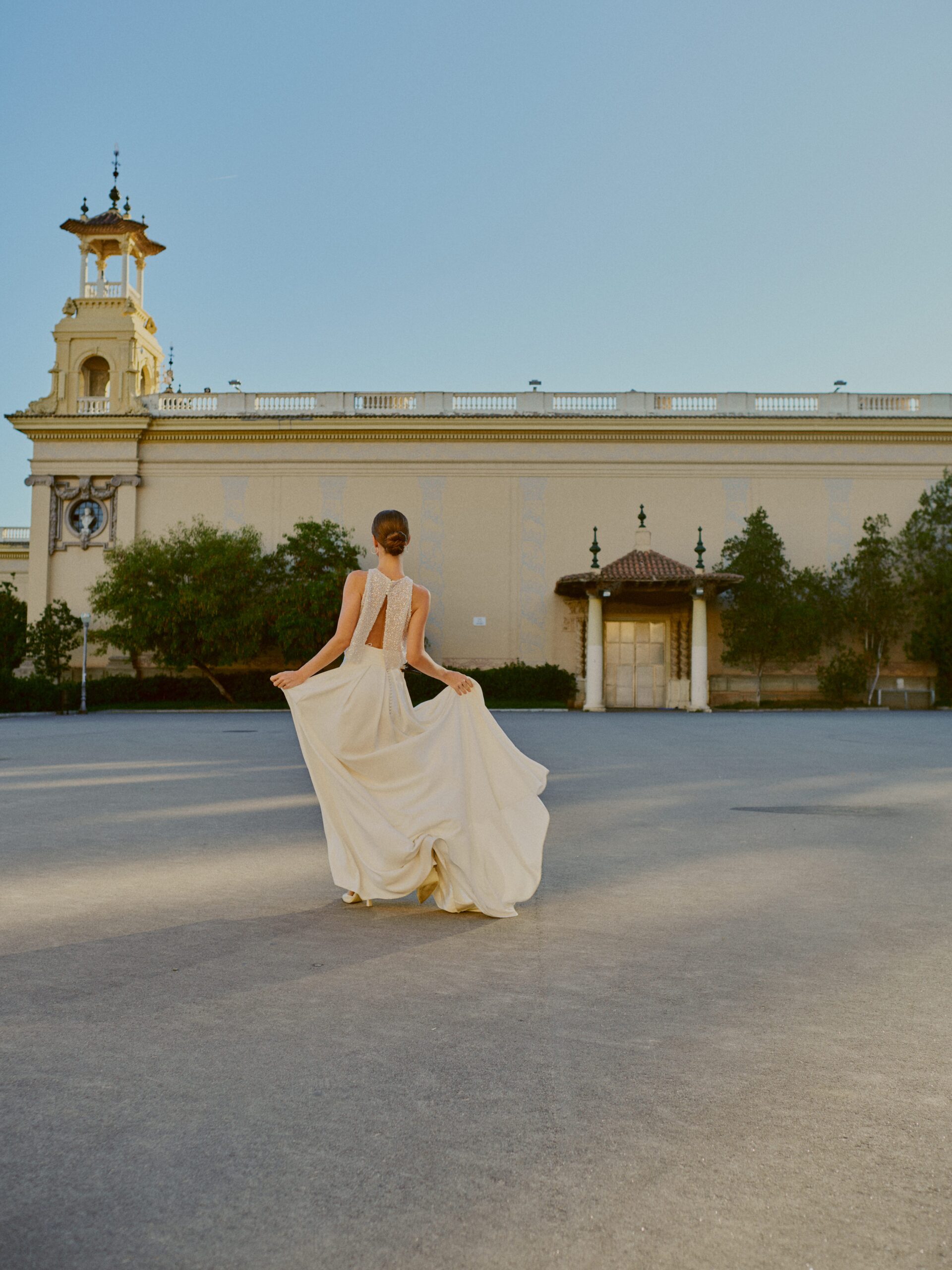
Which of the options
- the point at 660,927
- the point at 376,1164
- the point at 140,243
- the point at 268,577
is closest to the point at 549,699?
the point at 268,577

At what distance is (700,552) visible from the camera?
125 ft

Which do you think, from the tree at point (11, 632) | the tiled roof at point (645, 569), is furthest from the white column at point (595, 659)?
the tree at point (11, 632)

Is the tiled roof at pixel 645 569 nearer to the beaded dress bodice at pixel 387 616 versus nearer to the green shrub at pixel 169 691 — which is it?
the green shrub at pixel 169 691

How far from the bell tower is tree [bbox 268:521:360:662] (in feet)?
33.5

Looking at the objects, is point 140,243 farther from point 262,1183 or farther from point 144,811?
point 262,1183

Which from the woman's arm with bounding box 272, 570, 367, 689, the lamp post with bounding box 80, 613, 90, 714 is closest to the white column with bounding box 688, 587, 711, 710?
the lamp post with bounding box 80, 613, 90, 714

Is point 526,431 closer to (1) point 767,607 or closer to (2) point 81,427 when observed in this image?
(1) point 767,607

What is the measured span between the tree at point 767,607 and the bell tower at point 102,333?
24749 mm

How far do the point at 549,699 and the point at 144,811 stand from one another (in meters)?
28.7

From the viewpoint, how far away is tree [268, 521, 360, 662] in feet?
120

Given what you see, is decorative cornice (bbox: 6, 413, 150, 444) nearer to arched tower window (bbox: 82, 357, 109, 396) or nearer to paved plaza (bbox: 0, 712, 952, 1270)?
arched tower window (bbox: 82, 357, 109, 396)

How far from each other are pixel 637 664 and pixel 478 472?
32.8 feet

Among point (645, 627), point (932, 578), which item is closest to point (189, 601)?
point (645, 627)

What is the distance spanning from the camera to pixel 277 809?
9719 mm
